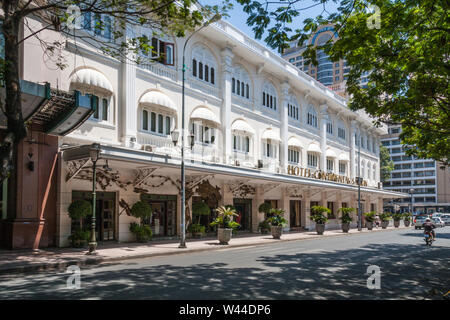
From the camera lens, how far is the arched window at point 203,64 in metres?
25.8

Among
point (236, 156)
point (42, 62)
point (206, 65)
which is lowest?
point (236, 156)

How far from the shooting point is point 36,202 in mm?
16875

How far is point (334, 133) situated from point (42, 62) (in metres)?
33.6

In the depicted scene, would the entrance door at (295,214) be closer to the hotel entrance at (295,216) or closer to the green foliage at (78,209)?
the hotel entrance at (295,216)

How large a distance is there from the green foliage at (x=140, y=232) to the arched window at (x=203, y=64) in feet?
34.4

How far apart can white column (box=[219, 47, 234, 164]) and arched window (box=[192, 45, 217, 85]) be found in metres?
0.78

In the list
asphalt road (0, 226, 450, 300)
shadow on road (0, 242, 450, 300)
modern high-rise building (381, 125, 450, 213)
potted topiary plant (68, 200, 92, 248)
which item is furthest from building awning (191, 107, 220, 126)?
modern high-rise building (381, 125, 450, 213)

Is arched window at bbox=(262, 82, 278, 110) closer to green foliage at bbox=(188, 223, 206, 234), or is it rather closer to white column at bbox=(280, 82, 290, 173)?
white column at bbox=(280, 82, 290, 173)

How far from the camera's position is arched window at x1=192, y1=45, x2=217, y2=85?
84.8 feet

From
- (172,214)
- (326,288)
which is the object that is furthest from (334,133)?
(326,288)

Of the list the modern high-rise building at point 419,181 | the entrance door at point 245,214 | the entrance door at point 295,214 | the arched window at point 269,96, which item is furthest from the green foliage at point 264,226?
the modern high-rise building at point 419,181

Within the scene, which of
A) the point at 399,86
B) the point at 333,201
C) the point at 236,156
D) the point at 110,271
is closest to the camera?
the point at 110,271
